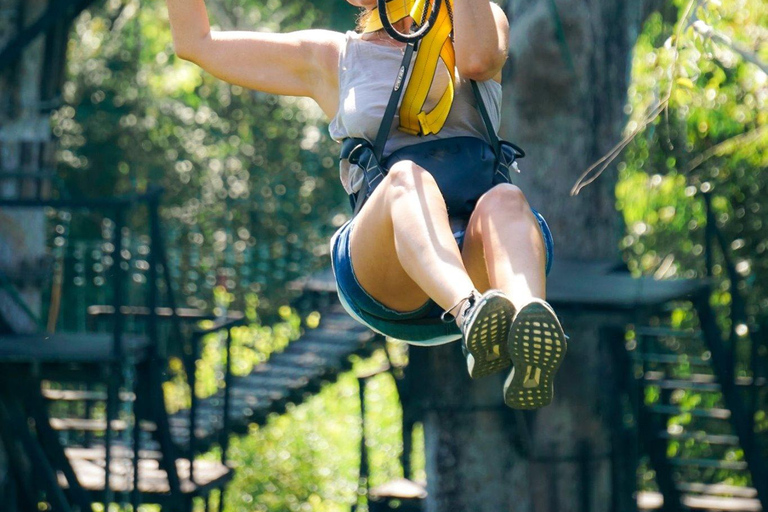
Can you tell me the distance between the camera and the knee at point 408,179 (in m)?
3.14

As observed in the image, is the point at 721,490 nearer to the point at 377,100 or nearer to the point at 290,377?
the point at 290,377

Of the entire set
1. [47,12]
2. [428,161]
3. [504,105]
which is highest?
[47,12]

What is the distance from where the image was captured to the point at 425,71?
3.35m

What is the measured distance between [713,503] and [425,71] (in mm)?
4985

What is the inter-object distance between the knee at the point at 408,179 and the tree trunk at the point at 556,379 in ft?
8.50

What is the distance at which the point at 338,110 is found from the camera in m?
3.64

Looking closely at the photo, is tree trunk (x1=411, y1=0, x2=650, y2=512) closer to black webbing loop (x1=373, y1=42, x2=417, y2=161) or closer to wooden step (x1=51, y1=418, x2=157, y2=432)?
black webbing loop (x1=373, y1=42, x2=417, y2=161)

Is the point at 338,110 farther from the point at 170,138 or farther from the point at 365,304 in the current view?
the point at 170,138

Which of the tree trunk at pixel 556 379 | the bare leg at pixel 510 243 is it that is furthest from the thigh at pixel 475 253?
the tree trunk at pixel 556 379

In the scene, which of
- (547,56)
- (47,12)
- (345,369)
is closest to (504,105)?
(547,56)

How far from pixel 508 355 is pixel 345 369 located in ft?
22.7

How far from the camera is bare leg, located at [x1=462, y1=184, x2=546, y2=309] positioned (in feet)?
9.87

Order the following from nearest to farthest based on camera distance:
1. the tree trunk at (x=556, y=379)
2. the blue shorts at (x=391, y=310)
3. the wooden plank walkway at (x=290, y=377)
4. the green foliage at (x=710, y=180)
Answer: the blue shorts at (x=391, y=310) → the tree trunk at (x=556, y=379) → the green foliage at (x=710, y=180) → the wooden plank walkway at (x=290, y=377)

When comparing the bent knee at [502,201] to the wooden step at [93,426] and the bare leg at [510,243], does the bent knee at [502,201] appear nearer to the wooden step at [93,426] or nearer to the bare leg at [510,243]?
the bare leg at [510,243]
